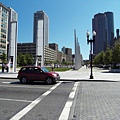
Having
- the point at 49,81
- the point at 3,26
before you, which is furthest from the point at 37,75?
the point at 3,26

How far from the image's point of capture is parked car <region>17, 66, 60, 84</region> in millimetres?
15211

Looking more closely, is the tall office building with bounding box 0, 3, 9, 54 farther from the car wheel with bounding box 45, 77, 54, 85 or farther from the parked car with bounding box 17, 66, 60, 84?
the car wheel with bounding box 45, 77, 54, 85

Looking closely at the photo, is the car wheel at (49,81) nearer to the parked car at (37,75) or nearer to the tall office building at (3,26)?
the parked car at (37,75)

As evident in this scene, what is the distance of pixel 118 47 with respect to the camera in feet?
115

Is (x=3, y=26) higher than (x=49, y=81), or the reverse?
(x=3, y=26)

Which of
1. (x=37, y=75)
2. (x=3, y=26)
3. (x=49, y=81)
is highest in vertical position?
(x=3, y=26)

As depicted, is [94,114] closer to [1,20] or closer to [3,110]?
[3,110]

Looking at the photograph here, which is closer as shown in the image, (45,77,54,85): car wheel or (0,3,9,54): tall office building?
(45,77,54,85): car wheel

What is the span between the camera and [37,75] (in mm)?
15523

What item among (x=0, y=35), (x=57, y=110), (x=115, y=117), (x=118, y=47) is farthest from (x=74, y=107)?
(x=0, y=35)

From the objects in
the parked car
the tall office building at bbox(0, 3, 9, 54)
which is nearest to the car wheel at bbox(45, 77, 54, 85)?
the parked car

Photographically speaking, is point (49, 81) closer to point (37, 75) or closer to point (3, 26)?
point (37, 75)

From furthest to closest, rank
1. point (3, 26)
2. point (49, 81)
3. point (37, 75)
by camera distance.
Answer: point (3, 26), point (37, 75), point (49, 81)

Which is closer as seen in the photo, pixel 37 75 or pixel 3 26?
pixel 37 75
